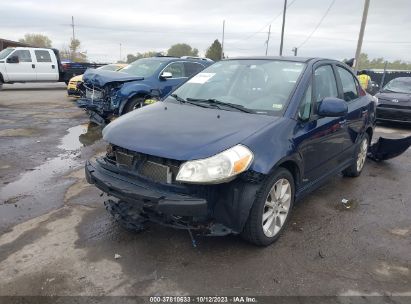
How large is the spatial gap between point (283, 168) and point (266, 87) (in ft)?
3.25

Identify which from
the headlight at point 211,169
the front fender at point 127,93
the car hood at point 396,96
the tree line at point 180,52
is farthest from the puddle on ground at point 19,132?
the tree line at point 180,52

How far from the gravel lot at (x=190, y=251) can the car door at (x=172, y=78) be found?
4236mm

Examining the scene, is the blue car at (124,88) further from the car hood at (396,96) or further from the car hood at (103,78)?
the car hood at (396,96)

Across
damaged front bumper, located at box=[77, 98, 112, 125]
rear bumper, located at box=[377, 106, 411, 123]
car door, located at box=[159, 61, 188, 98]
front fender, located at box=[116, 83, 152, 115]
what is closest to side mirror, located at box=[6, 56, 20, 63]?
damaged front bumper, located at box=[77, 98, 112, 125]

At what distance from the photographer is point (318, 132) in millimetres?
3951

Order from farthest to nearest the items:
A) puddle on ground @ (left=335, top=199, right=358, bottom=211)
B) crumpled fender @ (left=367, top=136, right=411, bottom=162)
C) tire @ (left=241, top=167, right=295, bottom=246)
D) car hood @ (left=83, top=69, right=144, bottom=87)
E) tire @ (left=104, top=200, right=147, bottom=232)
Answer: car hood @ (left=83, top=69, right=144, bottom=87) < crumpled fender @ (left=367, top=136, right=411, bottom=162) < puddle on ground @ (left=335, top=199, right=358, bottom=211) < tire @ (left=104, top=200, right=147, bottom=232) < tire @ (left=241, top=167, right=295, bottom=246)

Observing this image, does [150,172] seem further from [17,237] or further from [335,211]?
[335,211]

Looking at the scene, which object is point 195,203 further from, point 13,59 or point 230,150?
point 13,59

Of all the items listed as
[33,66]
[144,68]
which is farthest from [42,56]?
[144,68]

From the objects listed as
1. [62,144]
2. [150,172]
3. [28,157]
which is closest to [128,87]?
[62,144]

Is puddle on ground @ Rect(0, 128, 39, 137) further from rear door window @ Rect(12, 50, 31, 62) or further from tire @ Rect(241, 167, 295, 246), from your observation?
rear door window @ Rect(12, 50, 31, 62)

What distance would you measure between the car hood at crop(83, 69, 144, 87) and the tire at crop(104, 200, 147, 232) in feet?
17.5

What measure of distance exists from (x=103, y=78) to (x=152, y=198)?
5997mm

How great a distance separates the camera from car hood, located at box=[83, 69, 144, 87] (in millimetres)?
8275
